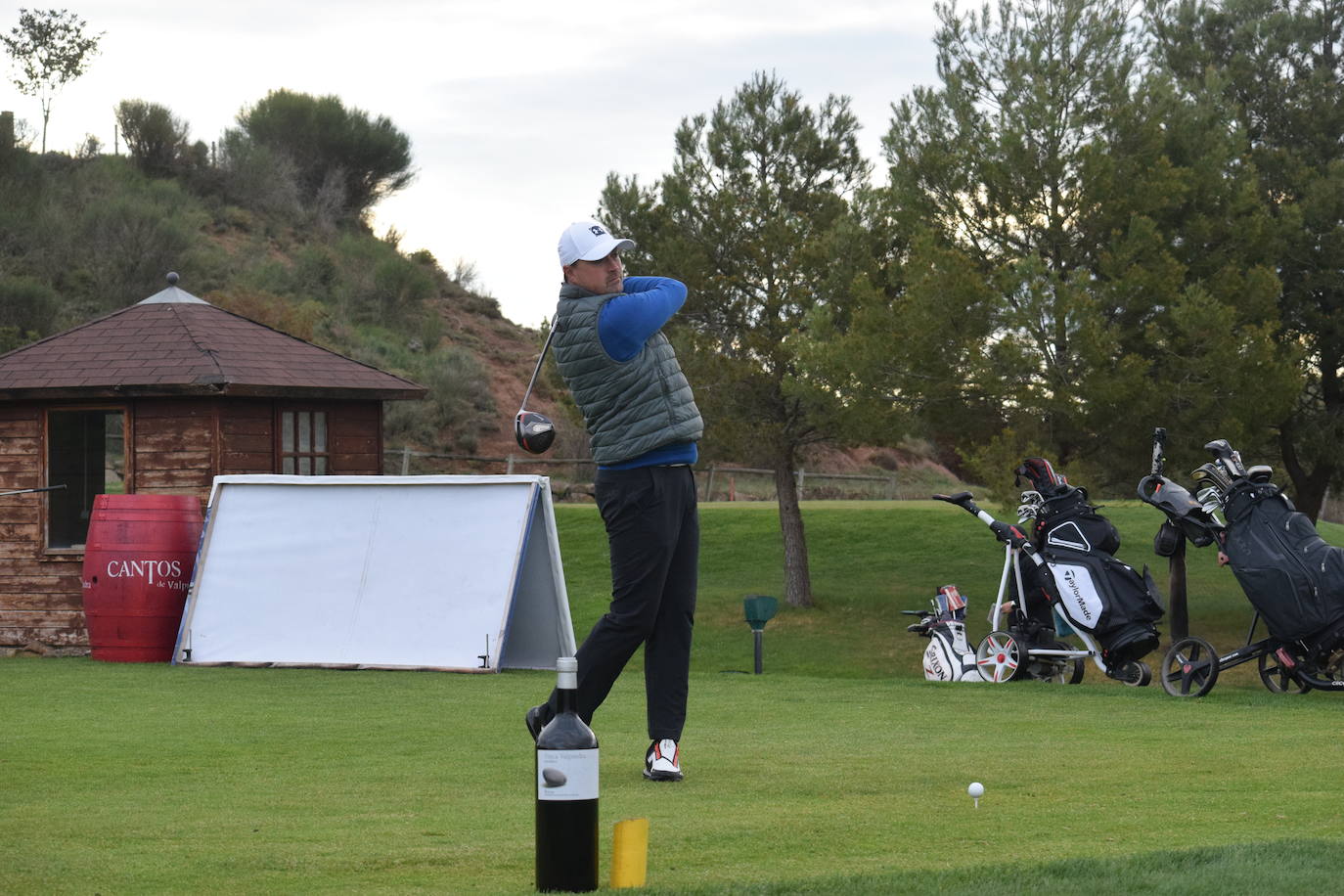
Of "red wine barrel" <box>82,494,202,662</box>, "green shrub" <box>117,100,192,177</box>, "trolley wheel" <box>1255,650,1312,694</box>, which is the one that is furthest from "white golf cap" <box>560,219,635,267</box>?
"green shrub" <box>117,100,192,177</box>

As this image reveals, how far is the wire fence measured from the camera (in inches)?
1713

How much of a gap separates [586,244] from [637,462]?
769 millimetres

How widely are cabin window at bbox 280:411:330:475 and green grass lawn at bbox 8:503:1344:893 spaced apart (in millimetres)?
4087

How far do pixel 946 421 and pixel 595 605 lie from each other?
6674mm

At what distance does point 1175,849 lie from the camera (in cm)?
403

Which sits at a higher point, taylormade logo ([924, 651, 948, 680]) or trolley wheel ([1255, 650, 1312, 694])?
trolley wheel ([1255, 650, 1312, 694])

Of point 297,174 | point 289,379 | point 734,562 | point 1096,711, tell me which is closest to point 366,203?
point 297,174

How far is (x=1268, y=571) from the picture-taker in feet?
30.6

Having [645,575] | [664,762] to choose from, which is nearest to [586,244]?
[645,575]

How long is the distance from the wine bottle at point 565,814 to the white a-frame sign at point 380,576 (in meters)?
8.46

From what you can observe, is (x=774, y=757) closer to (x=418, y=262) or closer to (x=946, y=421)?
(x=946, y=421)

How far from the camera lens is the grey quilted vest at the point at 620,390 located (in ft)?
18.3

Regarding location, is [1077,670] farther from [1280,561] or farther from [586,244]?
Result: [586,244]

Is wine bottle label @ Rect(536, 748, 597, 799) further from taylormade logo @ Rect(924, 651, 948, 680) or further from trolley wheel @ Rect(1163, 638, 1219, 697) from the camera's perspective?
taylormade logo @ Rect(924, 651, 948, 680)
